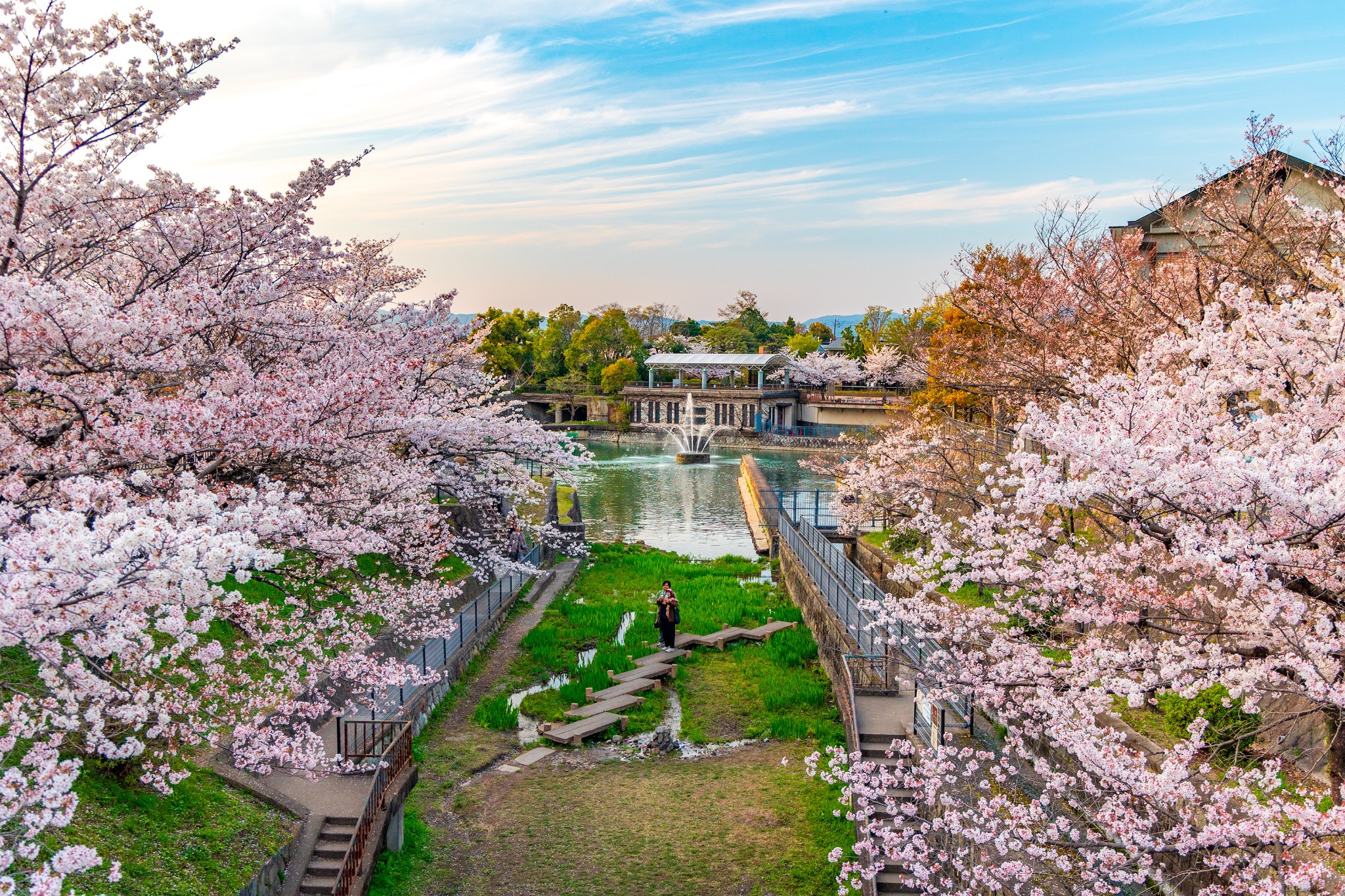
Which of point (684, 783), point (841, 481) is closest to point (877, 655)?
point (684, 783)

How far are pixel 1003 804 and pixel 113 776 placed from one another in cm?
814

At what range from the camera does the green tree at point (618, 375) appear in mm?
70188

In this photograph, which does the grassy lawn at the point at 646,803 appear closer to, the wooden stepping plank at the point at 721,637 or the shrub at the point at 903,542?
the wooden stepping plank at the point at 721,637

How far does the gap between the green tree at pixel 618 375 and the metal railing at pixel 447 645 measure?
49.0 m

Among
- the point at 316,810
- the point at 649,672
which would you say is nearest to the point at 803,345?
the point at 649,672

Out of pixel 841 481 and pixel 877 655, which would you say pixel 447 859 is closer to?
pixel 877 655

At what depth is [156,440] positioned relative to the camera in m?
6.37

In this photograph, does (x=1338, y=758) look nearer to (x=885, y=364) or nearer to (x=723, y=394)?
(x=885, y=364)

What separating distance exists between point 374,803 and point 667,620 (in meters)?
8.33

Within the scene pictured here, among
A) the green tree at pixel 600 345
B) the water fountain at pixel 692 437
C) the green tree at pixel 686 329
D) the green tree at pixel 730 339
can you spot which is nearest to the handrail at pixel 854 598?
the water fountain at pixel 692 437

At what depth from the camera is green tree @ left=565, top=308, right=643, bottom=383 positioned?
7506cm

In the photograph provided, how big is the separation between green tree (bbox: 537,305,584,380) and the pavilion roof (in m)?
10.5

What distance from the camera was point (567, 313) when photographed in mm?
83938

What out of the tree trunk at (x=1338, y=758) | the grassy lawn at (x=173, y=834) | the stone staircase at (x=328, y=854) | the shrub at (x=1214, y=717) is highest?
the tree trunk at (x=1338, y=758)
